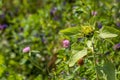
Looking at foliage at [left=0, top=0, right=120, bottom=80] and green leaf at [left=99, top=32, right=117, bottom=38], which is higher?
green leaf at [left=99, top=32, right=117, bottom=38]

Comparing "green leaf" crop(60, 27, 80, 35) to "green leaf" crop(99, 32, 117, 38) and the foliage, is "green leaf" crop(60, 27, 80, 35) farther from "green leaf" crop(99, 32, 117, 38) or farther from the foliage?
"green leaf" crop(99, 32, 117, 38)

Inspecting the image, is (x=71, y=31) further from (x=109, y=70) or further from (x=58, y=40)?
(x=58, y=40)

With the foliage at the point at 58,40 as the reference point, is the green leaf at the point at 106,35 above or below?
above

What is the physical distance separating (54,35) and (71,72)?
4.09 feet

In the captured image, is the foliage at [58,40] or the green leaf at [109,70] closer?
the green leaf at [109,70]

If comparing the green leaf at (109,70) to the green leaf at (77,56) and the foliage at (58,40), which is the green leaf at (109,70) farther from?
the green leaf at (77,56)

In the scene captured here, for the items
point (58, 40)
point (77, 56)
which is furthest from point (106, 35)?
point (58, 40)

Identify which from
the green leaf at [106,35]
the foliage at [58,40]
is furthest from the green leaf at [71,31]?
the green leaf at [106,35]

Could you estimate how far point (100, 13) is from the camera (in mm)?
2955

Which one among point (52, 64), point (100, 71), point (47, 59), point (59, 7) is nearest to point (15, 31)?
point (59, 7)

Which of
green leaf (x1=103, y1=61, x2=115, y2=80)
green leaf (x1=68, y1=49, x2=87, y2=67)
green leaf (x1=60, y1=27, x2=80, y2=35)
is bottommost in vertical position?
green leaf (x1=103, y1=61, x2=115, y2=80)

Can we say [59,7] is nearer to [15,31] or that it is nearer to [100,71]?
[15,31]

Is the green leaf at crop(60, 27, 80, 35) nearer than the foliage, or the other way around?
the green leaf at crop(60, 27, 80, 35)

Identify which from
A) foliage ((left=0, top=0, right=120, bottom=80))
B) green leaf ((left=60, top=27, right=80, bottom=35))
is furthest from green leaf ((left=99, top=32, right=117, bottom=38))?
green leaf ((left=60, top=27, right=80, bottom=35))
